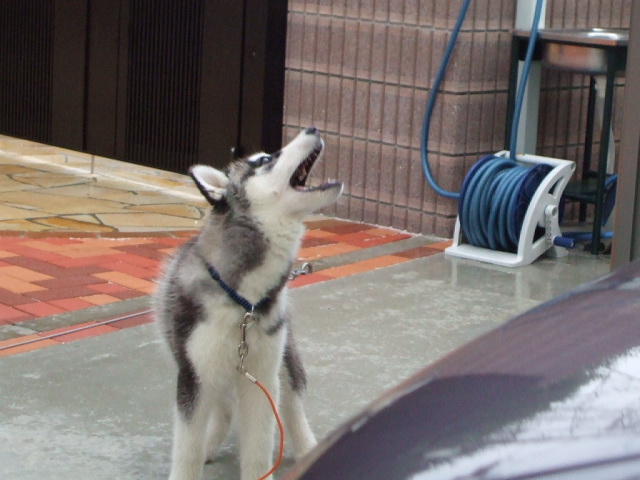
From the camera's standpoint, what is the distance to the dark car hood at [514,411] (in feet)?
3.69

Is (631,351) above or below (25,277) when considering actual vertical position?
above

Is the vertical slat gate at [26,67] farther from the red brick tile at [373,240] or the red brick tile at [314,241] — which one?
the red brick tile at [373,240]

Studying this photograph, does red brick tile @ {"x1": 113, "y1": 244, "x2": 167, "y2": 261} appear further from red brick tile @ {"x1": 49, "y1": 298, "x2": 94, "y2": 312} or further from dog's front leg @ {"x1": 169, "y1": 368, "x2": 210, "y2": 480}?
dog's front leg @ {"x1": 169, "y1": 368, "x2": 210, "y2": 480}

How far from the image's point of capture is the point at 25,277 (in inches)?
215

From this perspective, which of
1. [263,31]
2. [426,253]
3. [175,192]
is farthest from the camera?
[175,192]

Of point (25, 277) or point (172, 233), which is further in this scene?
point (172, 233)

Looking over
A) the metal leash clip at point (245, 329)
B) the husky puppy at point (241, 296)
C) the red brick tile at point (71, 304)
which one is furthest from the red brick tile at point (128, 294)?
the metal leash clip at point (245, 329)

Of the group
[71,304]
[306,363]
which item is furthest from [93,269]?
[306,363]

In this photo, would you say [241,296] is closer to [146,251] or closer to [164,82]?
[146,251]

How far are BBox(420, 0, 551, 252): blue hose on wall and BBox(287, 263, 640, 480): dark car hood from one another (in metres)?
4.66

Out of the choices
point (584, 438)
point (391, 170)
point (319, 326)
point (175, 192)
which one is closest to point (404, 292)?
point (319, 326)

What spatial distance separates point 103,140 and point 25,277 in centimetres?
323

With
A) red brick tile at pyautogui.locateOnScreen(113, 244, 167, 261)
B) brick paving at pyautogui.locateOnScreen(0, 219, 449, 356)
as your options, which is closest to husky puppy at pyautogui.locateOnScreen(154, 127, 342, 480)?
brick paving at pyautogui.locateOnScreen(0, 219, 449, 356)

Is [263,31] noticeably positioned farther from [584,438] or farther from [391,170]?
[584,438]
